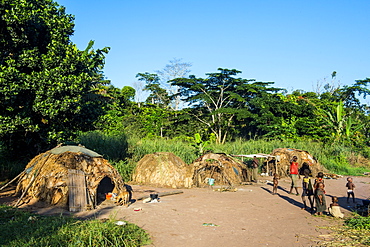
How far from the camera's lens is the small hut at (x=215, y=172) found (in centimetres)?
A: 1516

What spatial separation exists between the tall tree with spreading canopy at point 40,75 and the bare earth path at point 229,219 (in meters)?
3.92

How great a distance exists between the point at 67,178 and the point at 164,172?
574 centimetres

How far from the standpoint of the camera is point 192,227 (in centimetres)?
762

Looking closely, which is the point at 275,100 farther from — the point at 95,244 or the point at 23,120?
the point at 95,244

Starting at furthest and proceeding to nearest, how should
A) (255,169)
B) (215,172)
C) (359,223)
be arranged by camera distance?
(255,169) → (215,172) → (359,223)

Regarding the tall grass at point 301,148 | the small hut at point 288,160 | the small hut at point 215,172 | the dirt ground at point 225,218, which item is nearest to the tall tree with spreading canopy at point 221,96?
the tall grass at point 301,148

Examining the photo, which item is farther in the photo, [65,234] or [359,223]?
[359,223]

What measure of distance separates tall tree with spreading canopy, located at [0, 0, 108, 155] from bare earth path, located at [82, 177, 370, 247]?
3.92m

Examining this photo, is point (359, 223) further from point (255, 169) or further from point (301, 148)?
point (301, 148)

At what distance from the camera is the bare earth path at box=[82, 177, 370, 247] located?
21.9 feet

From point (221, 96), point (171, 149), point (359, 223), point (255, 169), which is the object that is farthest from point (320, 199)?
point (221, 96)

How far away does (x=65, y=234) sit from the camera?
5.89 m

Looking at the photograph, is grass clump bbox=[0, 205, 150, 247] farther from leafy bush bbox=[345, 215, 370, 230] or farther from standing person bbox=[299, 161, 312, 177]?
standing person bbox=[299, 161, 312, 177]

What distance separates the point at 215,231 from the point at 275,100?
22796 mm
